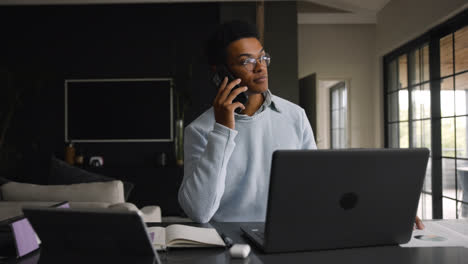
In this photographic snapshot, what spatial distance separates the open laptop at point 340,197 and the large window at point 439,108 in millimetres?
3092

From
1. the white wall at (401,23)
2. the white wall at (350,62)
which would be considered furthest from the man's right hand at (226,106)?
the white wall at (350,62)

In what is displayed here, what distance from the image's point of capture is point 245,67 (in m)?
1.33

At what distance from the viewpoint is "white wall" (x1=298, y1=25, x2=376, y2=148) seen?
6.18 m

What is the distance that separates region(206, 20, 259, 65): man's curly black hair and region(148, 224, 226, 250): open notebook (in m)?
0.54

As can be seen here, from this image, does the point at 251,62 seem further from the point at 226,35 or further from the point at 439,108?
the point at 439,108

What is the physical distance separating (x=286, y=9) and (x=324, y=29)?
988mm

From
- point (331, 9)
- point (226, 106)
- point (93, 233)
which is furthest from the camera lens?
point (331, 9)

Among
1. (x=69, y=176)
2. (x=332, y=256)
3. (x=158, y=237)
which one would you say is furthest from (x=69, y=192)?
(x=332, y=256)

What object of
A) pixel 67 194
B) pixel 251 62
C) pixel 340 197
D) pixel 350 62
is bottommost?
pixel 67 194

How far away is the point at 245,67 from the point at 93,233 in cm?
69

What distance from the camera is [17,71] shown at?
5617mm

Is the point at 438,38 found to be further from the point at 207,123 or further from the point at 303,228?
the point at 303,228

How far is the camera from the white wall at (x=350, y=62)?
6.18 meters

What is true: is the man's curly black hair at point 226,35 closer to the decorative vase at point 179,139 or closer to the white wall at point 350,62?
the decorative vase at point 179,139
